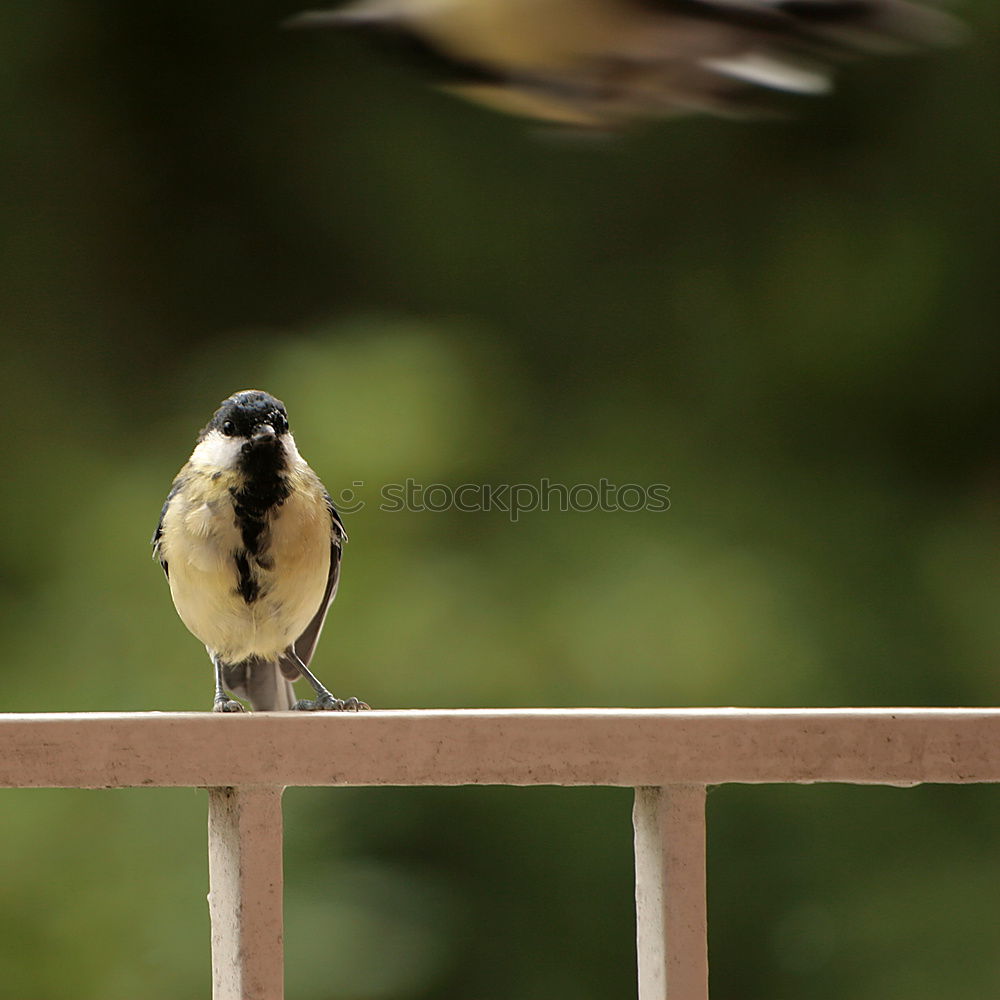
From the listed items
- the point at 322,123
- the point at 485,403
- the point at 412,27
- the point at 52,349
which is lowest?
the point at 485,403

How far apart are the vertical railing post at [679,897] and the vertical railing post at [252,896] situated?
0.82 feet

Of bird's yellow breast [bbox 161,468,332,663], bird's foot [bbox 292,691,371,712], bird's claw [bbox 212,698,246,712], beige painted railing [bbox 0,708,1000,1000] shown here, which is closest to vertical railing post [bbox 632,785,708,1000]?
beige painted railing [bbox 0,708,1000,1000]

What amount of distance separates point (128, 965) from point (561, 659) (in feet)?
3.41

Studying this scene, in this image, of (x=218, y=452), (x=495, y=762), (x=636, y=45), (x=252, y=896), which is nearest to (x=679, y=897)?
(x=495, y=762)

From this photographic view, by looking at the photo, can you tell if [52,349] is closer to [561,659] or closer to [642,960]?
[561,659]

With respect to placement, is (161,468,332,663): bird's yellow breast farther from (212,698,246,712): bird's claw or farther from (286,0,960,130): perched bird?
(286,0,960,130): perched bird

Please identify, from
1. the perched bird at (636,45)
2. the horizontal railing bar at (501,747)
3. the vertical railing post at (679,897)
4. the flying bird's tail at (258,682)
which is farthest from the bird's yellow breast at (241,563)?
the perched bird at (636,45)

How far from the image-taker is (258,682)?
5.27 feet

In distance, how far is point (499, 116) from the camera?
3.04 m

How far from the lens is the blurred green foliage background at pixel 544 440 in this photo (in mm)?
2611

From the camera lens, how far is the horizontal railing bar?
0.86 meters

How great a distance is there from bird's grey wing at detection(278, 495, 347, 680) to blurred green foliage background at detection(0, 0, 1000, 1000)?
34.3 inches

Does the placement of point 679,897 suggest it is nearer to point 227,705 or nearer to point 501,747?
point 501,747

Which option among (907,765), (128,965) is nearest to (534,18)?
(907,765)
